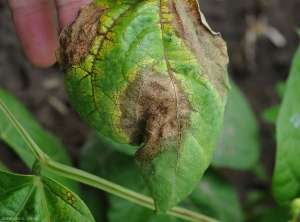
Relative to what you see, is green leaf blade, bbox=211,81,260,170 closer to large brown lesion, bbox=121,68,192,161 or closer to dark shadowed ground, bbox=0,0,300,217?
dark shadowed ground, bbox=0,0,300,217

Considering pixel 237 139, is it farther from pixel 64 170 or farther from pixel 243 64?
pixel 64 170

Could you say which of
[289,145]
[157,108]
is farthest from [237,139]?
[157,108]

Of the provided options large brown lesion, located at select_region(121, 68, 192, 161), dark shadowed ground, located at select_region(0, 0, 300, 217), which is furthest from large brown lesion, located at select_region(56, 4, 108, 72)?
dark shadowed ground, located at select_region(0, 0, 300, 217)

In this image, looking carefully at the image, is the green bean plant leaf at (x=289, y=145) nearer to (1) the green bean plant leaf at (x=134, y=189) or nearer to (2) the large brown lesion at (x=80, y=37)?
(1) the green bean plant leaf at (x=134, y=189)

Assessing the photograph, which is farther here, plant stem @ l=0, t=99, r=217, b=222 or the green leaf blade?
the green leaf blade

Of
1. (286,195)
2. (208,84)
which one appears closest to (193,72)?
(208,84)

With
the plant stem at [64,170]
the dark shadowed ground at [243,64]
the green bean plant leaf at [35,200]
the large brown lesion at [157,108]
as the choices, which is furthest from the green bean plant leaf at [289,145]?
the dark shadowed ground at [243,64]

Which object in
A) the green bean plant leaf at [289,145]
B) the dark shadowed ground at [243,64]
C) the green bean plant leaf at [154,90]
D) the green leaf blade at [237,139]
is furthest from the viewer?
the dark shadowed ground at [243,64]
